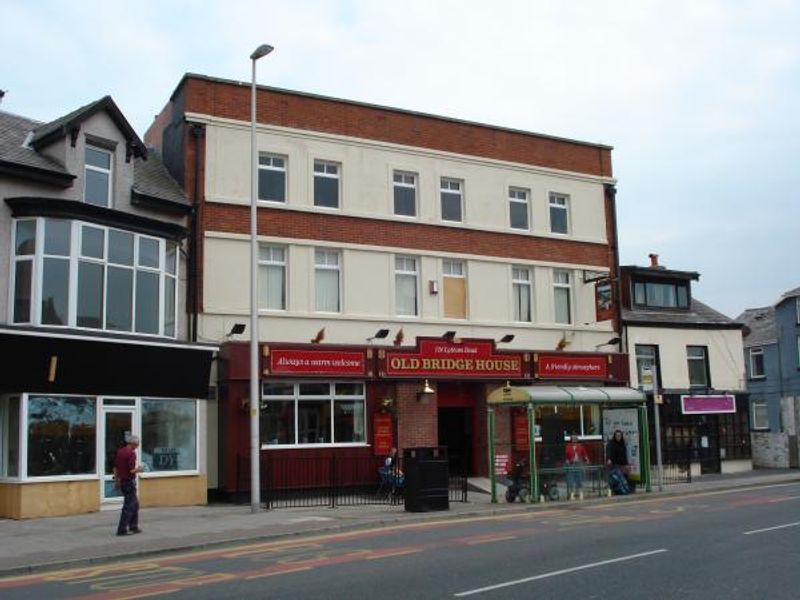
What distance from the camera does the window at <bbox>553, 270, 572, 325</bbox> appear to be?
3081 centimetres

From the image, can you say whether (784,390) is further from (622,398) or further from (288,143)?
(288,143)

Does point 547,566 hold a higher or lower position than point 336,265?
lower

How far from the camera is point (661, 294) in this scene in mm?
34938

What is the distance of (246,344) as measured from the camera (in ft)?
77.2

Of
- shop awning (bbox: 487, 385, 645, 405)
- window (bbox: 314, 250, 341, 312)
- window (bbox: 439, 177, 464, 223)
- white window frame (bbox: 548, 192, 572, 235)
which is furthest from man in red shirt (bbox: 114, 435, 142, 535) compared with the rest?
white window frame (bbox: 548, 192, 572, 235)

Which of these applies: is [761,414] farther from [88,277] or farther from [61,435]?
[61,435]

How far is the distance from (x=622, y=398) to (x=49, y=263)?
14.6 meters

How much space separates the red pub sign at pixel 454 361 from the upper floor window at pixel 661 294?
27.1ft

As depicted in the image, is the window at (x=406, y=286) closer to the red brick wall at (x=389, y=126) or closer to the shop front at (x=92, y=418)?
the red brick wall at (x=389, y=126)

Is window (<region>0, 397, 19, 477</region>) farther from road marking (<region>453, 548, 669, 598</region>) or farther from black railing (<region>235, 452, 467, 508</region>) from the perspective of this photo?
road marking (<region>453, 548, 669, 598</region>)

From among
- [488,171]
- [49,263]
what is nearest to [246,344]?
[49,263]

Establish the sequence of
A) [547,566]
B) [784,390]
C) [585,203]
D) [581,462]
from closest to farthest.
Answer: [547,566], [581,462], [585,203], [784,390]

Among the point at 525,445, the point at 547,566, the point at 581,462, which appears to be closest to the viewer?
the point at 547,566

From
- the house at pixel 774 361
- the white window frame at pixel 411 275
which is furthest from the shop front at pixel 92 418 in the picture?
the house at pixel 774 361
